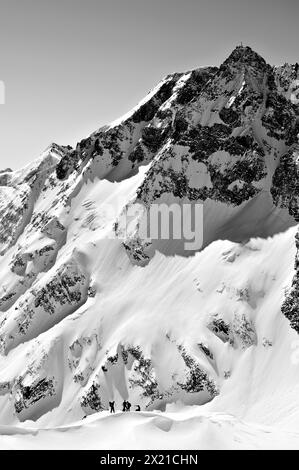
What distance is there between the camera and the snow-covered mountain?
3634 inches

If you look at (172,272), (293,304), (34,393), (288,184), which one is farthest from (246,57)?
(34,393)

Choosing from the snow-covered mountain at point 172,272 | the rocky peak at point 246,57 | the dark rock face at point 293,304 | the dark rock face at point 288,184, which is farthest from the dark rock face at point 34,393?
the rocky peak at point 246,57

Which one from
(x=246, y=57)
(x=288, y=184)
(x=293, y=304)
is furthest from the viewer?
(x=246, y=57)

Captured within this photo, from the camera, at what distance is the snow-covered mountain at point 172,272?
303 ft

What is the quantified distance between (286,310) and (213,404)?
25161 millimetres

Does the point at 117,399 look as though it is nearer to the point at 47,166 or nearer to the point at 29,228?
the point at 29,228

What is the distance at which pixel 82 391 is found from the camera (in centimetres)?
9969

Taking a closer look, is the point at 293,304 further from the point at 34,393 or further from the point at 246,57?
the point at 246,57

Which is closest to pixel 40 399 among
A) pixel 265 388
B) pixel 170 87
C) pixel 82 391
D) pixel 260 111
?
pixel 82 391

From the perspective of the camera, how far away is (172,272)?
4552 inches

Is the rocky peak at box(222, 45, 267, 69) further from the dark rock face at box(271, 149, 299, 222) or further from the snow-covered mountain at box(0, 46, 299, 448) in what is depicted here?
the dark rock face at box(271, 149, 299, 222)

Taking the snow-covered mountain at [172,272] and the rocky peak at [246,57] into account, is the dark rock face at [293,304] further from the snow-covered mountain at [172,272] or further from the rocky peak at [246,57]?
the rocky peak at [246,57]

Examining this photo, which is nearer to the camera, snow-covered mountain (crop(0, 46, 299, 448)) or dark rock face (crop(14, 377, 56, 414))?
snow-covered mountain (crop(0, 46, 299, 448))

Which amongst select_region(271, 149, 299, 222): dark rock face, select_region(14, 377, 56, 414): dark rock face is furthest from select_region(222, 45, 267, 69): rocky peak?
select_region(14, 377, 56, 414): dark rock face
